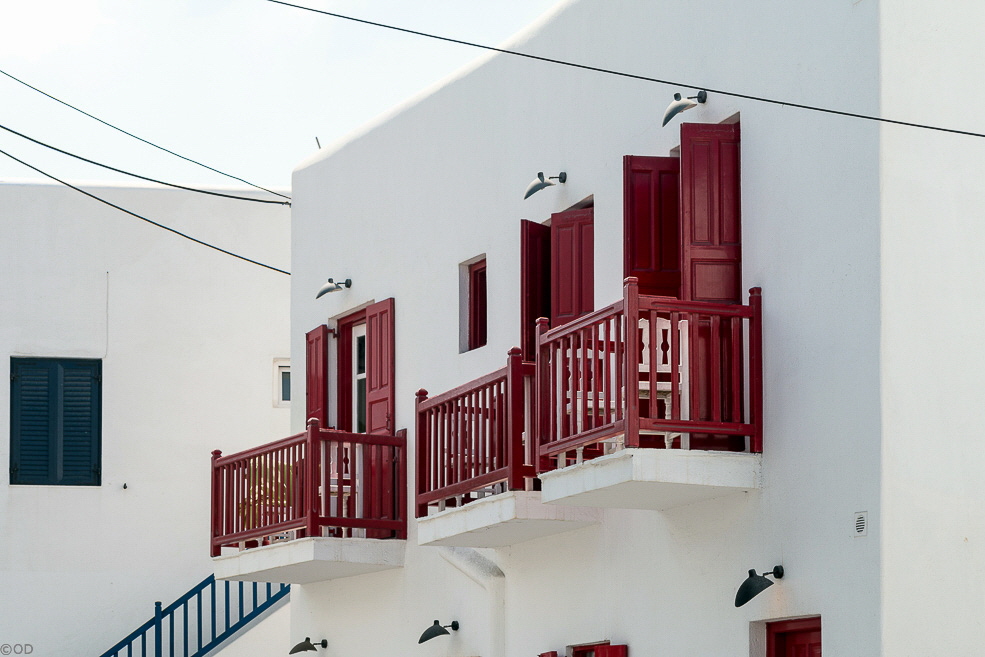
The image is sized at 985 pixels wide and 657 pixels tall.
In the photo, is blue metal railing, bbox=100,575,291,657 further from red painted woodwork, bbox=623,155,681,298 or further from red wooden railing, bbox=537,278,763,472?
red painted woodwork, bbox=623,155,681,298

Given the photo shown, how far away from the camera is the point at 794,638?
10.6 metres

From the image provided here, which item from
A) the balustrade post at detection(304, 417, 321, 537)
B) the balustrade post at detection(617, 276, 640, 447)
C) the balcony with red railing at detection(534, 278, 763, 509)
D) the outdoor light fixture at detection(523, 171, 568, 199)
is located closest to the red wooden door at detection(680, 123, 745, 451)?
the balcony with red railing at detection(534, 278, 763, 509)

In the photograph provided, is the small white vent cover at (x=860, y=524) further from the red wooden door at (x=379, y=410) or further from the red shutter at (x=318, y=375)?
the red shutter at (x=318, y=375)

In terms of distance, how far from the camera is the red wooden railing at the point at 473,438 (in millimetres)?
12336

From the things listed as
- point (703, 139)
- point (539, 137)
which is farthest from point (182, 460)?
point (703, 139)

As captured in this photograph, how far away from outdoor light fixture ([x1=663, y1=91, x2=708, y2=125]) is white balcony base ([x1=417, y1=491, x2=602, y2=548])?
9.74ft

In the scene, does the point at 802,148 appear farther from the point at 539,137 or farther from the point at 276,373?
the point at 276,373

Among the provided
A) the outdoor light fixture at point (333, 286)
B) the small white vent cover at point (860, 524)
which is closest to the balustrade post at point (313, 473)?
the outdoor light fixture at point (333, 286)

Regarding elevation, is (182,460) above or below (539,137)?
below

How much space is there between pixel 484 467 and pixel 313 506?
267 cm

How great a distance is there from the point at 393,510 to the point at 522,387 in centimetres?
378

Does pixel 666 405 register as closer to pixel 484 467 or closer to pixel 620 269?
pixel 620 269

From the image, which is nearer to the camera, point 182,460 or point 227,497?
point 227,497

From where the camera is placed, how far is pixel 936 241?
10094 mm
